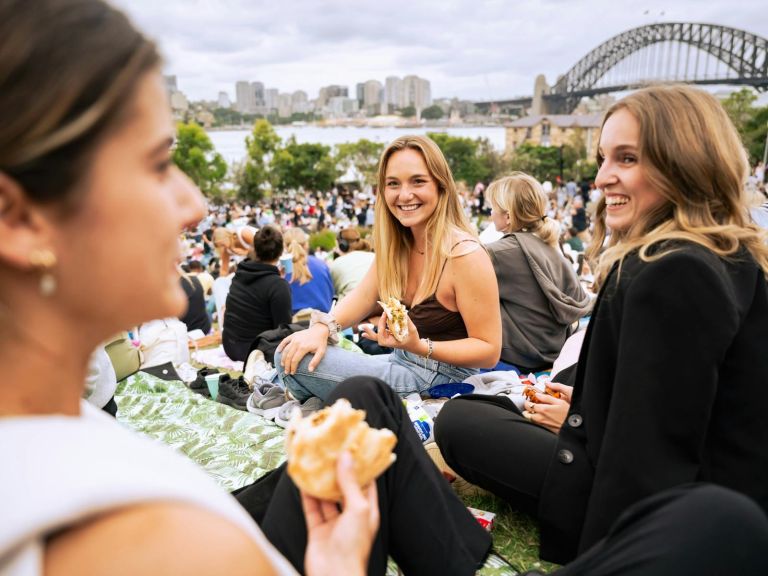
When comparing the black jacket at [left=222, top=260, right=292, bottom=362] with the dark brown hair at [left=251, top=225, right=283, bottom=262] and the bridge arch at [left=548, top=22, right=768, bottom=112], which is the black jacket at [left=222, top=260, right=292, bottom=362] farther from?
the bridge arch at [left=548, top=22, right=768, bottom=112]

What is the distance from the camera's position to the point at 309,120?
19912cm

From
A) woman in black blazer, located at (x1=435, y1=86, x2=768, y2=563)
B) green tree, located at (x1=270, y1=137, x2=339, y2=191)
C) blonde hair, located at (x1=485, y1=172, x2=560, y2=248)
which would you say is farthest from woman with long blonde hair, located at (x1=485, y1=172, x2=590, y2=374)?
green tree, located at (x1=270, y1=137, x2=339, y2=191)

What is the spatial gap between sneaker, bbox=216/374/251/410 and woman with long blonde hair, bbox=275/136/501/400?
77 cm

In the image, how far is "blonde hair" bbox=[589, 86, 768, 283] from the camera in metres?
1.86

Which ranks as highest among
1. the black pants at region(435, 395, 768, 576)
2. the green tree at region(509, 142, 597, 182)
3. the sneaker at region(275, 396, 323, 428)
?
the green tree at region(509, 142, 597, 182)

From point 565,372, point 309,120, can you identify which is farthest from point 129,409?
point 309,120

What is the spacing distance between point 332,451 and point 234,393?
321cm

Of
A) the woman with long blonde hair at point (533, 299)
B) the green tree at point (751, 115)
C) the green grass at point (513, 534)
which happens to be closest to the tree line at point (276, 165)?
the green tree at point (751, 115)

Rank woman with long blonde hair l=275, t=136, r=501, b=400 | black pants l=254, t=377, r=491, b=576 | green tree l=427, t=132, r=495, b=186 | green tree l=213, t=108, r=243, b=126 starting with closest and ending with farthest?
black pants l=254, t=377, r=491, b=576 → woman with long blonde hair l=275, t=136, r=501, b=400 → green tree l=427, t=132, r=495, b=186 → green tree l=213, t=108, r=243, b=126

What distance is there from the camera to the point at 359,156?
78.7 m

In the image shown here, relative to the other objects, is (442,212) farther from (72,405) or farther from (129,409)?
(72,405)

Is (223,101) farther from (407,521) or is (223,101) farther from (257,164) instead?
(407,521)

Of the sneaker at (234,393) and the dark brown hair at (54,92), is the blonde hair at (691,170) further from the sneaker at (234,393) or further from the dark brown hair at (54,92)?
the sneaker at (234,393)

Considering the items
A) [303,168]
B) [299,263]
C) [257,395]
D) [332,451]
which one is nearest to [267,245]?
[299,263]
